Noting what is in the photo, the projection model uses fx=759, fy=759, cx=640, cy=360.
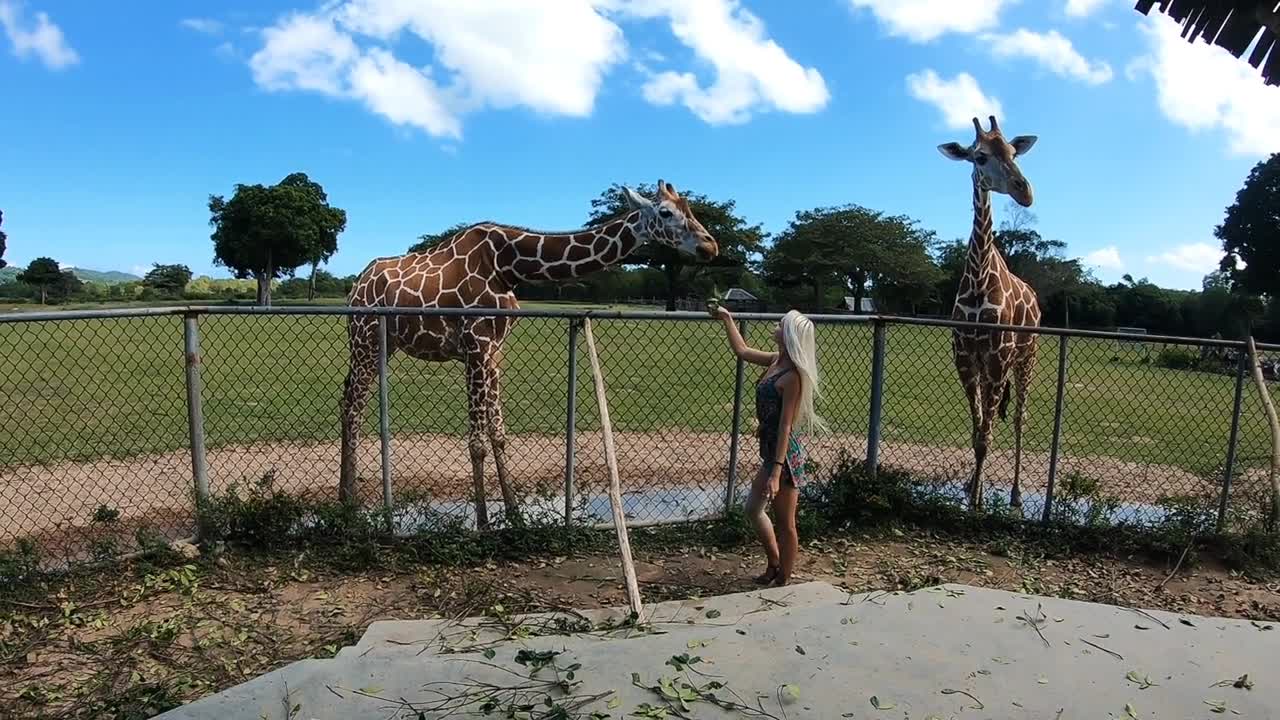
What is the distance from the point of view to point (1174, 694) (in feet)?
11.0

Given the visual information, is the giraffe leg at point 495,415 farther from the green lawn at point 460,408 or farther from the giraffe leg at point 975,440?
the giraffe leg at point 975,440

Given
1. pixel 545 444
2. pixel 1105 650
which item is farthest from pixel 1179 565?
pixel 545 444

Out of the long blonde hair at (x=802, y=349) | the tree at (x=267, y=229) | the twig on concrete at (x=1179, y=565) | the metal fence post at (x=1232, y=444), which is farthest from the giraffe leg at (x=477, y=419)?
the tree at (x=267, y=229)

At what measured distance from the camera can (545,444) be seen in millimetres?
8734

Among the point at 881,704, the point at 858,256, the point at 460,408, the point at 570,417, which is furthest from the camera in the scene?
the point at 858,256

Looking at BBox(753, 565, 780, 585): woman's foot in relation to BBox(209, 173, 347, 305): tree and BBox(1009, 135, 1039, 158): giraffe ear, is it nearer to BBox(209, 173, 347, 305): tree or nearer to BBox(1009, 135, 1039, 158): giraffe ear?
BBox(1009, 135, 1039, 158): giraffe ear

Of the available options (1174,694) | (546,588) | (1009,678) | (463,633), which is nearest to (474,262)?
(546,588)

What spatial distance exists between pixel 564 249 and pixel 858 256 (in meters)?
56.4

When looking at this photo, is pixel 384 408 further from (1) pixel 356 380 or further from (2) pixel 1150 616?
(2) pixel 1150 616

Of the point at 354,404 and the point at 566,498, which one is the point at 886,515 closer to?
the point at 566,498

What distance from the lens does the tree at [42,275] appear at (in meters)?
59.3

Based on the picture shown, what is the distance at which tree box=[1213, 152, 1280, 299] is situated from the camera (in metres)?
37.1

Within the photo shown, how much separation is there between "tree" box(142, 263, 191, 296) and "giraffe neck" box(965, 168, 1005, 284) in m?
70.5

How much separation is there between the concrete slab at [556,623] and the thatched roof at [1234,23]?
3.10m
